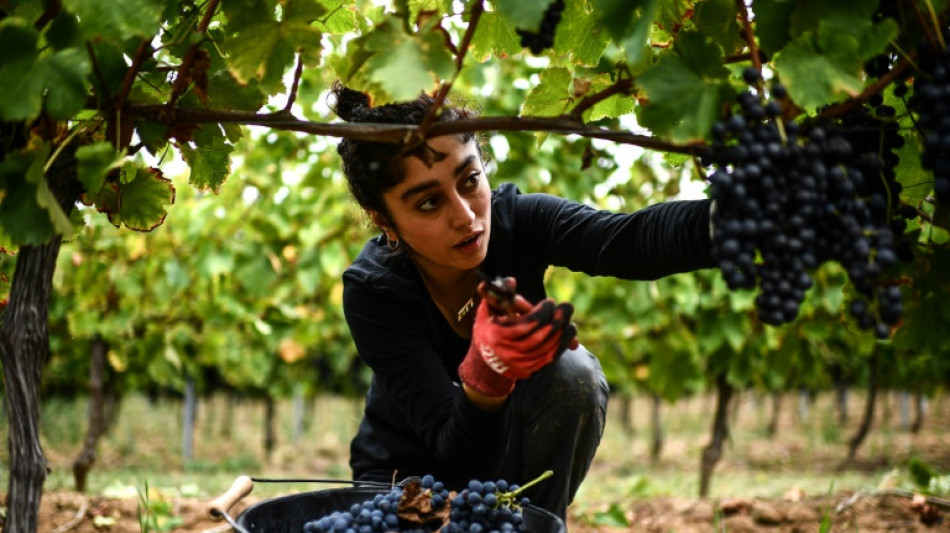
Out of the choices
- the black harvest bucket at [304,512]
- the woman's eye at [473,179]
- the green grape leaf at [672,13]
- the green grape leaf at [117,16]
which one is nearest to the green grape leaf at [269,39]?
the green grape leaf at [117,16]

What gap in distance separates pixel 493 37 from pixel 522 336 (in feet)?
2.41

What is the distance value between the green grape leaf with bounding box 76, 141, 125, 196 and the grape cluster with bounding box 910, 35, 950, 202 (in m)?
1.27

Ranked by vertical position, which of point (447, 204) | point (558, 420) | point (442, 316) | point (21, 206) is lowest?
point (558, 420)

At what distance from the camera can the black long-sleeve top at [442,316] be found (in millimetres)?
1786

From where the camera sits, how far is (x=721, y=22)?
1.63m

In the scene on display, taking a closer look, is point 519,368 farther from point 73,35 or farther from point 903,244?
point 73,35

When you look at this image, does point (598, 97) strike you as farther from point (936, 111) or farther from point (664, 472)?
point (664, 472)

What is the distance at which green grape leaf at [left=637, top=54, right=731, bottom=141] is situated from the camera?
127cm

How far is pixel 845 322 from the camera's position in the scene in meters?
1.95

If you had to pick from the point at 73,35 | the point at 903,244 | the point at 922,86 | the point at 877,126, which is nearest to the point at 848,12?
the point at 922,86

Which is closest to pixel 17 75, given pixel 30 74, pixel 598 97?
pixel 30 74

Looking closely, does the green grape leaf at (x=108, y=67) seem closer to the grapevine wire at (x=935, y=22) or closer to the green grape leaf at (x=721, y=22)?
the green grape leaf at (x=721, y=22)

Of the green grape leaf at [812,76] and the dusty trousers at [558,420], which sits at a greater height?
the green grape leaf at [812,76]

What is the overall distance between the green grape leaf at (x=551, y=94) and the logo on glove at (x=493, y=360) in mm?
556
